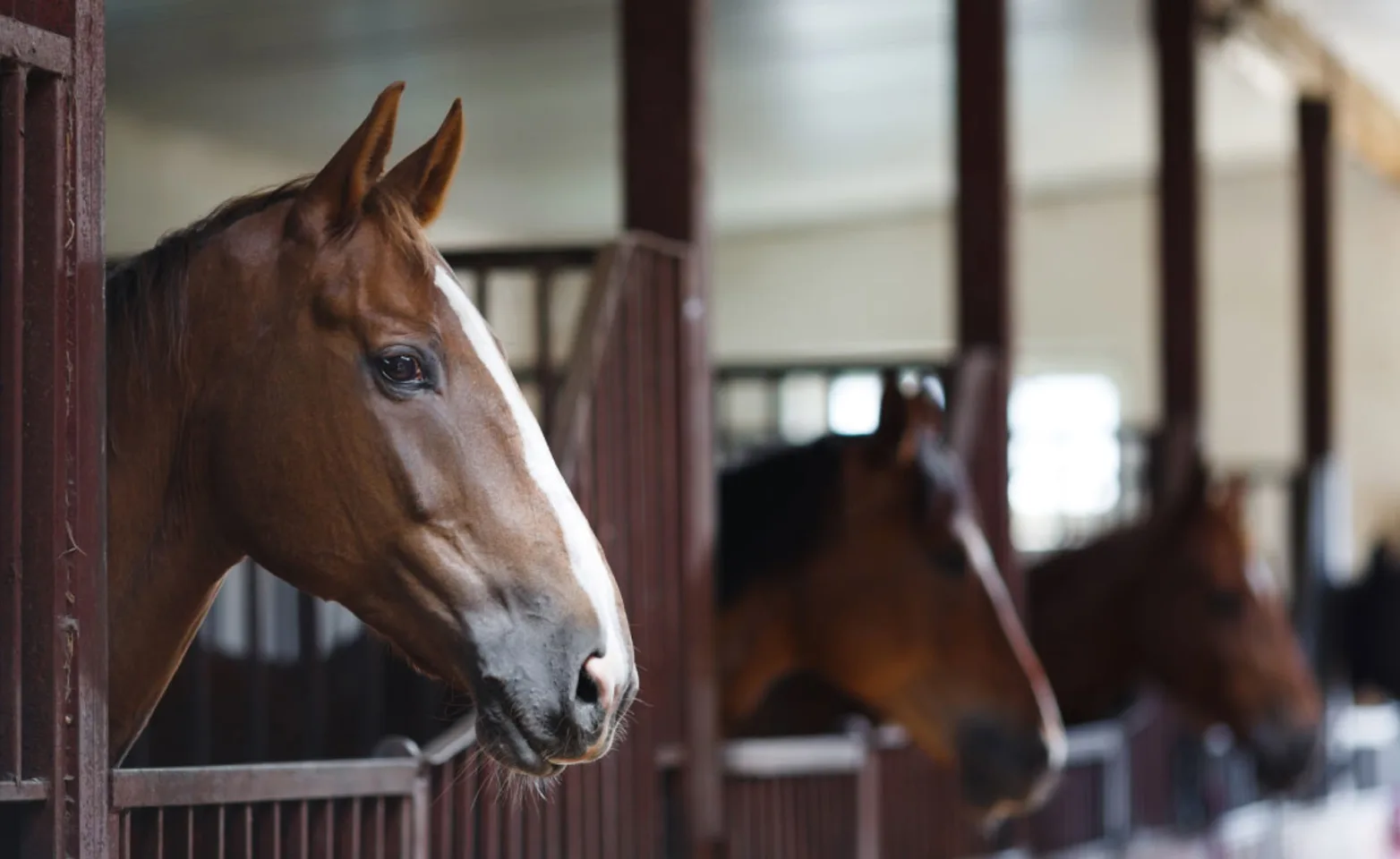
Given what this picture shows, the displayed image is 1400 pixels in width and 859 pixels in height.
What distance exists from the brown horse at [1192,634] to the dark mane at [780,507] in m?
1.67

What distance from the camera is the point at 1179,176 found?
6426 mm

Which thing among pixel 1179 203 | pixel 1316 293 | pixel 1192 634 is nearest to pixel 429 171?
pixel 1192 634

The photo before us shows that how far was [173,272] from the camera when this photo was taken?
5.94 ft

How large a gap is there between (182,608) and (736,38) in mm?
6278

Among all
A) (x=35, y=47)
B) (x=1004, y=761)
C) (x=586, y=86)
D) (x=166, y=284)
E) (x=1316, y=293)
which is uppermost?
(x=586, y=86)

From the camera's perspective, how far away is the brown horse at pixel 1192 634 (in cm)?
528

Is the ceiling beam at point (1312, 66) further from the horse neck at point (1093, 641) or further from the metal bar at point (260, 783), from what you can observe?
the metal bar at point (260, 783)

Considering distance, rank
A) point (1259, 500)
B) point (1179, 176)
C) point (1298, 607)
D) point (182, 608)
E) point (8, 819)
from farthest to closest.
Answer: point (1259, 500)
point (1298, 607)
point (1179, 176)
point (182, 608)
point (8, 819)

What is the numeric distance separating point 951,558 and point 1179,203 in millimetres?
2973

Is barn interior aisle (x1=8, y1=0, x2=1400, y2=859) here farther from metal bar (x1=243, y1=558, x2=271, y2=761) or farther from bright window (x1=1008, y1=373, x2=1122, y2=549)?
bright window (x1=1008, y1=373, x2=1122, y2=549)

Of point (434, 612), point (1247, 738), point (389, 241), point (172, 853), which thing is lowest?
point (1247, 738)

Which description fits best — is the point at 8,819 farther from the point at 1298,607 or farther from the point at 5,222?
the point at 1298,607

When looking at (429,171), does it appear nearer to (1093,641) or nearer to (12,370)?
(12,370)

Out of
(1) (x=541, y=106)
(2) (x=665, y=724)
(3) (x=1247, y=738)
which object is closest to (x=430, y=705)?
(2) (x=665, y=724)
